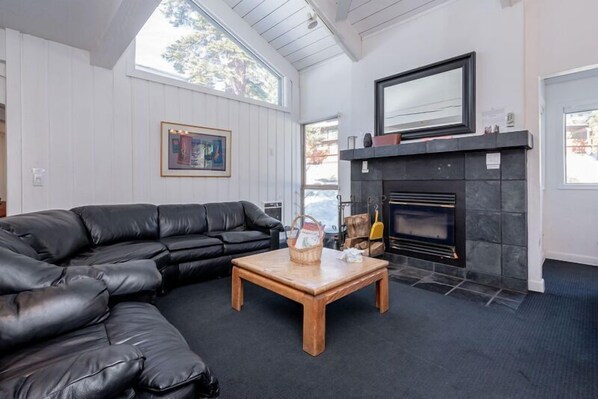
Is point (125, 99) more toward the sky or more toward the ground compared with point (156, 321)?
more toward the sky

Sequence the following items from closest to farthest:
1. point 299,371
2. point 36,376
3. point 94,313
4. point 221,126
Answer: point 36,376, point 94,313, point 299,371, point 221,126

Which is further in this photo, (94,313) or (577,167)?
(577,167)

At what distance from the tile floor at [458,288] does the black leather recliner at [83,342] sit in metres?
2.53

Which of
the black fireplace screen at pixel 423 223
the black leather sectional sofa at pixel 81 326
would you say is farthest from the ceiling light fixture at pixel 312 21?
the black leather sectional sofa at pixel 81 326

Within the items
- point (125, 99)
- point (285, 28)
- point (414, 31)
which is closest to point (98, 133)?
point (125, 99)

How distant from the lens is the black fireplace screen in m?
3.41

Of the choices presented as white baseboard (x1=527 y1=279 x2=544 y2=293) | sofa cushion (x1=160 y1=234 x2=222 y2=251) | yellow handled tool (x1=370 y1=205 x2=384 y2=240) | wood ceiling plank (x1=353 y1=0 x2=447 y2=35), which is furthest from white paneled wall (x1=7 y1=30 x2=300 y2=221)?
white baseboard (x1=527 y1=279 x2=544 y2=293)

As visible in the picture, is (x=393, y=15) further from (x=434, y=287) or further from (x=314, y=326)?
(x=314, y=326)

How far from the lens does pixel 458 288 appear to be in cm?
299

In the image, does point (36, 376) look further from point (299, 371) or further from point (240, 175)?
point (240, 175)

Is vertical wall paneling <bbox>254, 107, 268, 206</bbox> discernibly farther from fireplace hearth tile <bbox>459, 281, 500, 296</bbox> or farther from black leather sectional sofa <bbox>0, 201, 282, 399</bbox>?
fireplace hearth tile <bbox>459, 281, 500, 296</bbox>

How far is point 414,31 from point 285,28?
1995mm

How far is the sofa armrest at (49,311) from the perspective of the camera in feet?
3.64

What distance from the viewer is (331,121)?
5.12 m
